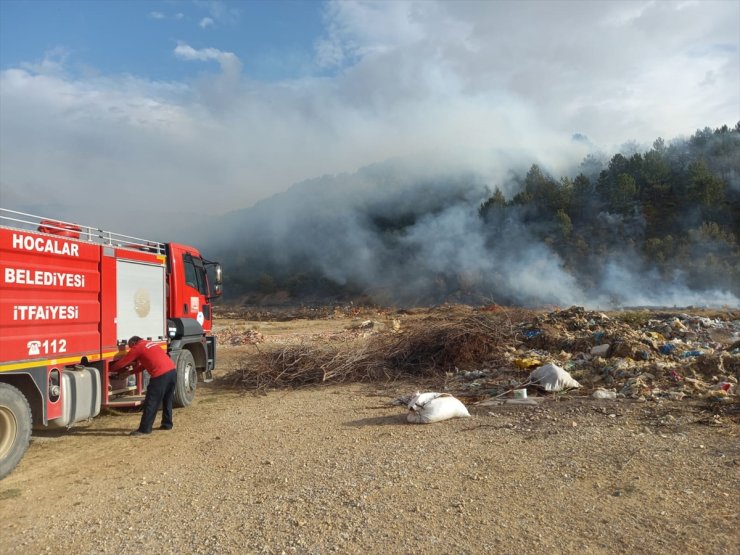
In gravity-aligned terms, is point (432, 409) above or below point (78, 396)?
below

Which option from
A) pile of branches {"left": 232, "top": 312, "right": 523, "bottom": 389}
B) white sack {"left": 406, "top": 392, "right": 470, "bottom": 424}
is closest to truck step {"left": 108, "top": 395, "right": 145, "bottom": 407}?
pile of branches {"left": 232, "top": 312, "right": 523, "bottom": 389}

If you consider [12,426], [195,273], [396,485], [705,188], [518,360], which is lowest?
[396,485]

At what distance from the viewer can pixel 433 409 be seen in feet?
25.8

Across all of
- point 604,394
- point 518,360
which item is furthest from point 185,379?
point 604,394

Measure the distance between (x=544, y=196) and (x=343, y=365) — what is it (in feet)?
125

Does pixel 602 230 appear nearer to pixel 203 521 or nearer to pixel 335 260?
pixel 335 260

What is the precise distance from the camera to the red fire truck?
19.4ft

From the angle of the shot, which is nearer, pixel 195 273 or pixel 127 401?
pixel 127 401

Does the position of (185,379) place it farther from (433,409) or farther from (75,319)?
(433,409)

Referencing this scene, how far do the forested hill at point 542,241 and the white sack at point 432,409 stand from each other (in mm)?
30812

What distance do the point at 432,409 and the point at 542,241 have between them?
37301 millimetres

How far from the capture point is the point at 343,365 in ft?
40.4

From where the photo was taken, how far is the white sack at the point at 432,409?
7.84 m

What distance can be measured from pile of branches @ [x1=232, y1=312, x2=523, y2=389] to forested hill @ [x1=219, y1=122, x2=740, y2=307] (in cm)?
2589
